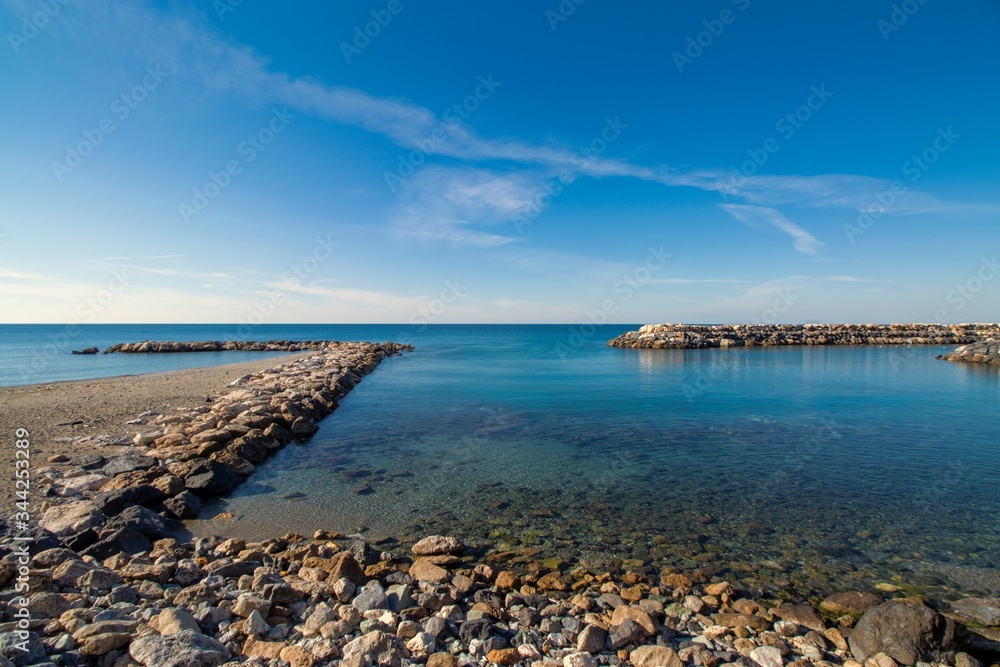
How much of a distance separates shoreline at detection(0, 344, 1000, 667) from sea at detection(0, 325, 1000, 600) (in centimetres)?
58

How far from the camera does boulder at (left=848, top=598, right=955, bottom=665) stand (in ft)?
15.0

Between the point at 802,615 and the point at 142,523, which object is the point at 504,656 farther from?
the point at 142,523

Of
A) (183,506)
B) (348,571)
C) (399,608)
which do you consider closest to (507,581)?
(399,608)

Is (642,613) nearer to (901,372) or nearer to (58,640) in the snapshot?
(58,640)

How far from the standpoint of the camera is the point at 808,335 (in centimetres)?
6081

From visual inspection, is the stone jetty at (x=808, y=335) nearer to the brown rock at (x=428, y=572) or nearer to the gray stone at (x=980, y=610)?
the gray stone at (x=980, y=610)

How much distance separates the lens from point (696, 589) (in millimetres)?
5961

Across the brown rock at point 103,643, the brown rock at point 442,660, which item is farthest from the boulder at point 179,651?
the brown rock at point 442,660

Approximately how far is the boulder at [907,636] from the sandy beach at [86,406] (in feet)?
38.3

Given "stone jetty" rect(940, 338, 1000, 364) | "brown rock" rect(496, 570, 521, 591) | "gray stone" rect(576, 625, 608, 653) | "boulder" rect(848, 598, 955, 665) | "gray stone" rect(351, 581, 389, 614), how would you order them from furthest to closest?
1. "stone jetty" rect(940, 338, 1000, 364)
2. "brown rock" rect(496, 570, 521, 591)
3. "gray stone" rect(351, 581, 389, 614)
4. "gray stone" rect(576, 625, 608, 653)
5. "boulder" rect(848, 598, 955, 665)

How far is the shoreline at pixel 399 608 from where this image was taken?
446cm

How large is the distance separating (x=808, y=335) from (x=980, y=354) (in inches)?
1002

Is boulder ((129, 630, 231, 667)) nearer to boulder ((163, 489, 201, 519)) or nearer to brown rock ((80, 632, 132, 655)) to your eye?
brown rock ((80, 632, 132, 655))

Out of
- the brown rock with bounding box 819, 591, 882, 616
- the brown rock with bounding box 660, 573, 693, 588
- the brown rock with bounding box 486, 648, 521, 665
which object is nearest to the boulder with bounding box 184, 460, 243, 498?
the brown rock with bounding box 486, 648, 521, 665
